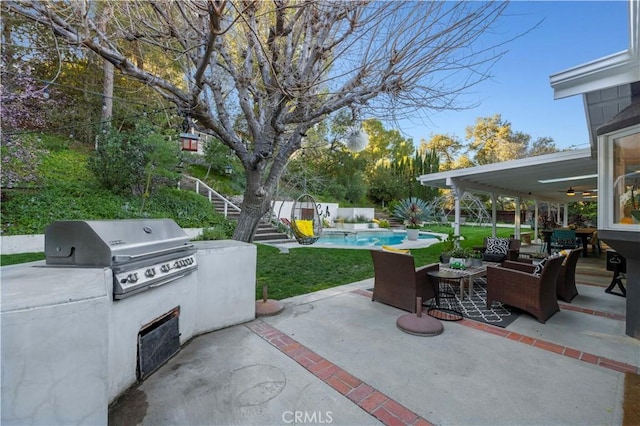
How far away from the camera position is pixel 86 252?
229cm

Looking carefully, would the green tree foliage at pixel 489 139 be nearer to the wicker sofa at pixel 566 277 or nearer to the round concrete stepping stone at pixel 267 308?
the wicker sofa at pixel 566 277

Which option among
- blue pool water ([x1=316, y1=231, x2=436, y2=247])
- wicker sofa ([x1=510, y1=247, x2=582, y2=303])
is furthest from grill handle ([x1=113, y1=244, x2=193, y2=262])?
blue pool water ([x1=316, y1=231, x2=436, y2=247])

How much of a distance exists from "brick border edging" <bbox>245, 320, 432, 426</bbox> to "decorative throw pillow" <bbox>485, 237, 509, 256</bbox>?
21.3 feet

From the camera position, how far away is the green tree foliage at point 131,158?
9.34 meters

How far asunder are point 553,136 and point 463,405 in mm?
33489

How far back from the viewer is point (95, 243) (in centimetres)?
226

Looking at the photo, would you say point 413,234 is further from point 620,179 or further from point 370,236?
point 620,179

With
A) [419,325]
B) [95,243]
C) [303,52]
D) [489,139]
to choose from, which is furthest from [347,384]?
[489,139]

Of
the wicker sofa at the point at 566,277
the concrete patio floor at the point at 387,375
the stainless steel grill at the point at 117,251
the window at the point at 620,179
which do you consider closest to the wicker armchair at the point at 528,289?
the concrete patio floor at the point at 387,375

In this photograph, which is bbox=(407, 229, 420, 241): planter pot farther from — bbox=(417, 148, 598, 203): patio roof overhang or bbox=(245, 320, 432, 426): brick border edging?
bbox=(245, 320, 432, 426): brick border edging

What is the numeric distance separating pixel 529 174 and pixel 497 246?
2189mm

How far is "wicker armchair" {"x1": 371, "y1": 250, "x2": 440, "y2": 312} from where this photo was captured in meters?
4.25

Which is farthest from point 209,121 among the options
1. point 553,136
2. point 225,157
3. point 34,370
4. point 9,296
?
point 553,136

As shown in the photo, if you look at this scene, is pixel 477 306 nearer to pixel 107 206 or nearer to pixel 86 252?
pixel 86 252
